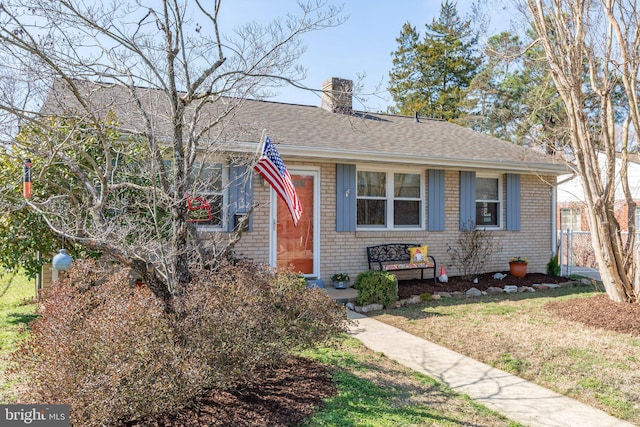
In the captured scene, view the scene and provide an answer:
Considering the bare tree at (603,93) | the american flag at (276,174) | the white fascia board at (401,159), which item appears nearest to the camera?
the american flag at (276,174)

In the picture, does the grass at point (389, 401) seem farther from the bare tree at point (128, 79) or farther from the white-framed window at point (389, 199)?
the white-framed window at point (389, 199)

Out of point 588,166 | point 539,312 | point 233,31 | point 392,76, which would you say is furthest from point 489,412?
point 392,76

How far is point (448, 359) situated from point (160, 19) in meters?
4.88

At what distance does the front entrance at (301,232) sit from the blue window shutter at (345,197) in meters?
0.47

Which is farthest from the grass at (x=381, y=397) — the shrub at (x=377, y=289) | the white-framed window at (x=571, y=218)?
the white-framed window at (x=571, y=218)

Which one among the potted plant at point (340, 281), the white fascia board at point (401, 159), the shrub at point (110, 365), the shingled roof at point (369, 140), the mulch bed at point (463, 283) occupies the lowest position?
the mulch bed at point (463, 283)

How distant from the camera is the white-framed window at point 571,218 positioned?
21.6m

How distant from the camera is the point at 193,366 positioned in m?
3.09

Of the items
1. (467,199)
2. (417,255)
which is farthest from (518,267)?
(417,255)

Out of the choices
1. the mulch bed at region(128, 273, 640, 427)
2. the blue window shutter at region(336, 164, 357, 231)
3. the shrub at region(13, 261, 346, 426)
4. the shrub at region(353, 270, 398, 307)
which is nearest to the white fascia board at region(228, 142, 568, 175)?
the blue window shutter at region(336, 164, 357, 231)

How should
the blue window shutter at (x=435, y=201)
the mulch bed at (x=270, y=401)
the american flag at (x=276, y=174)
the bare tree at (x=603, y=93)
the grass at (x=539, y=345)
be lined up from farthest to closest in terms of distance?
the blue window shutter at (x=435, y=201), the bare tree at (x=603, y=93), the american flag at (x=276, y=174), the grass at (x=539, y=345), the mulch bed at (x=270, y=401)

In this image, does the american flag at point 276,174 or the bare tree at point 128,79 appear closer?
the bare tree at point 128,79

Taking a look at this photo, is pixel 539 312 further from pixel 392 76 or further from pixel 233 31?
pixel 392 76

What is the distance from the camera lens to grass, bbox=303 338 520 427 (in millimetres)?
3514
